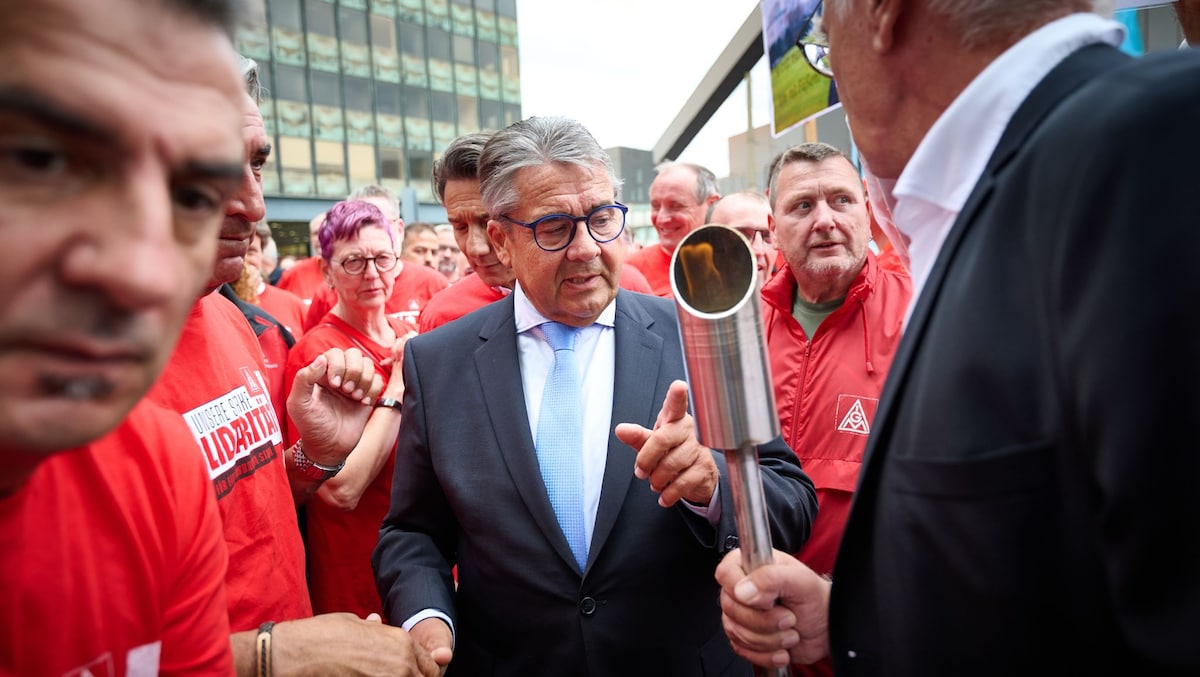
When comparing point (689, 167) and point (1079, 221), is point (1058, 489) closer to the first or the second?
point (1079, 221)

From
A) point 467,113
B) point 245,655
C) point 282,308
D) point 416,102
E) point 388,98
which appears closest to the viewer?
point 245,655

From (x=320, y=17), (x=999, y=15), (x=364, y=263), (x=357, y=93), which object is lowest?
(x=364, y=263)

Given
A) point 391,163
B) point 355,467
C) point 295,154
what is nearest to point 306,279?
point 355,467

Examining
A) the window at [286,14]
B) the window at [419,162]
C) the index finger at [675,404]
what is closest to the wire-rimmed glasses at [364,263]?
the index finger at [675,404]

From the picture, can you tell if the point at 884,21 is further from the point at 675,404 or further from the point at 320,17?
the point at 320,17

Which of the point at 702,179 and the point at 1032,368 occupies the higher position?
the point at 702,179

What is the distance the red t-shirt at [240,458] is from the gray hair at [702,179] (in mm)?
4672

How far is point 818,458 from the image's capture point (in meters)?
2.92

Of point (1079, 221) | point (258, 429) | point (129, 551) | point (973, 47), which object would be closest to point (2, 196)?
point (129, 551)

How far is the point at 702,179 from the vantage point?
6238mm

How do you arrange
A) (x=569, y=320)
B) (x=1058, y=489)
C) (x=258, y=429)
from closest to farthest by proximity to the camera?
(x=1058, y=489) → (x=258, y=429) → (x=569, y=320)

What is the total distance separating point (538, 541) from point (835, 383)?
63.4 inches

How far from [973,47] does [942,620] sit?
910 millimetres

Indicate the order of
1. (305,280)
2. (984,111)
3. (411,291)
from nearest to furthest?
(984,111)
(411,291)
(305,280)
